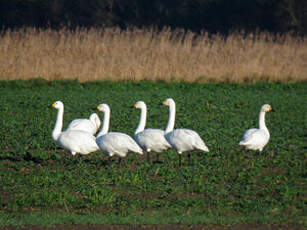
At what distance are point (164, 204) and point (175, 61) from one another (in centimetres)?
1281

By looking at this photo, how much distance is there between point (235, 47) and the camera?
2033cm

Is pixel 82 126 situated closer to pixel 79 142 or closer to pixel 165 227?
pixel 79 142

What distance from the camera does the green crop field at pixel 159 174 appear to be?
691 cm

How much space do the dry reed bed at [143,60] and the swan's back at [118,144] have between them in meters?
9.77

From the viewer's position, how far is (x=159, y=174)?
8.86 metres

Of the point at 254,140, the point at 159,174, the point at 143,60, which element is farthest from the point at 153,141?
the point at 143,60

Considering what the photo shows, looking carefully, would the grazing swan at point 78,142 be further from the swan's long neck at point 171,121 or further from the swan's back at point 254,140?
the swan's back at point 254,140

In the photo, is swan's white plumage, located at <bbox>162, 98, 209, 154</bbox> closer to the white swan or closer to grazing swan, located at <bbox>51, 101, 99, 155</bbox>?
grazing swan, located at <bbox>51, 101, 99, 155</bbox>

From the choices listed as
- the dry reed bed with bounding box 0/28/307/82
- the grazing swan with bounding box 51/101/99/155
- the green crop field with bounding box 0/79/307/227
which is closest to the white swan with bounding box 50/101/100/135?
the green crop field with bounding box 0/79/307/227

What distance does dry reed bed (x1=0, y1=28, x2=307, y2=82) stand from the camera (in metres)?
19.0

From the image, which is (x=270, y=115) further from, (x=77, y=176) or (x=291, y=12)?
(x=291, y=12)

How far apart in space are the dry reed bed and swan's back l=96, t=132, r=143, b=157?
9.77 metres

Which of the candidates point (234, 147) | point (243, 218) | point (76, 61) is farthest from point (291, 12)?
point (243, 218)

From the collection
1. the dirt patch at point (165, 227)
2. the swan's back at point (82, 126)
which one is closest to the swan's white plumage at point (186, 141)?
the swan's back at point (82, 126)
